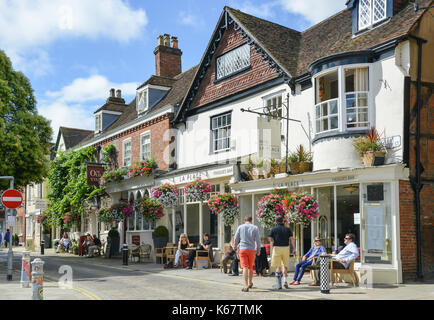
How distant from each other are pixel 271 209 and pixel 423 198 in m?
4.55

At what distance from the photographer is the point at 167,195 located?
22031mm

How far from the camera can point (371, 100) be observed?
1478cm

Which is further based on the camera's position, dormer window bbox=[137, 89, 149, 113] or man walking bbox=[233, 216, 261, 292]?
dormer window bbox=[137, 89, 149, 113]

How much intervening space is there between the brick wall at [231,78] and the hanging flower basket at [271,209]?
4.79 m

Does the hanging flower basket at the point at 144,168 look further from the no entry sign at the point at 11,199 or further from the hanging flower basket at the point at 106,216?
the no entry sign at the point at 11,199

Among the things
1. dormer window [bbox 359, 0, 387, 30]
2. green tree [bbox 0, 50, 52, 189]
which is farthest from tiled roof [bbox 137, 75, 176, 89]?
dormer window [bbox 359, 0, 387, 30]

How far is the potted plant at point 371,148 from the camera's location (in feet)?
45.6

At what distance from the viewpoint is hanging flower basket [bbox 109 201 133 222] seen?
83.8 ft

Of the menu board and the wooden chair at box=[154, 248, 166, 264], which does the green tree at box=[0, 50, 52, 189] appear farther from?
the menu board

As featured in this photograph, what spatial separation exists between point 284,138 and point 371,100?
380 centimetres

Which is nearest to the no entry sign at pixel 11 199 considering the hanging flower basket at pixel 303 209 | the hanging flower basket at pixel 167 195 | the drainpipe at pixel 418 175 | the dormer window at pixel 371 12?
the hanging flower basket at pixel 303 209

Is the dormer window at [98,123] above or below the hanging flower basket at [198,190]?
above

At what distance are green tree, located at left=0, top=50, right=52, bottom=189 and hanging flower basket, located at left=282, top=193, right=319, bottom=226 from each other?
1236cm
